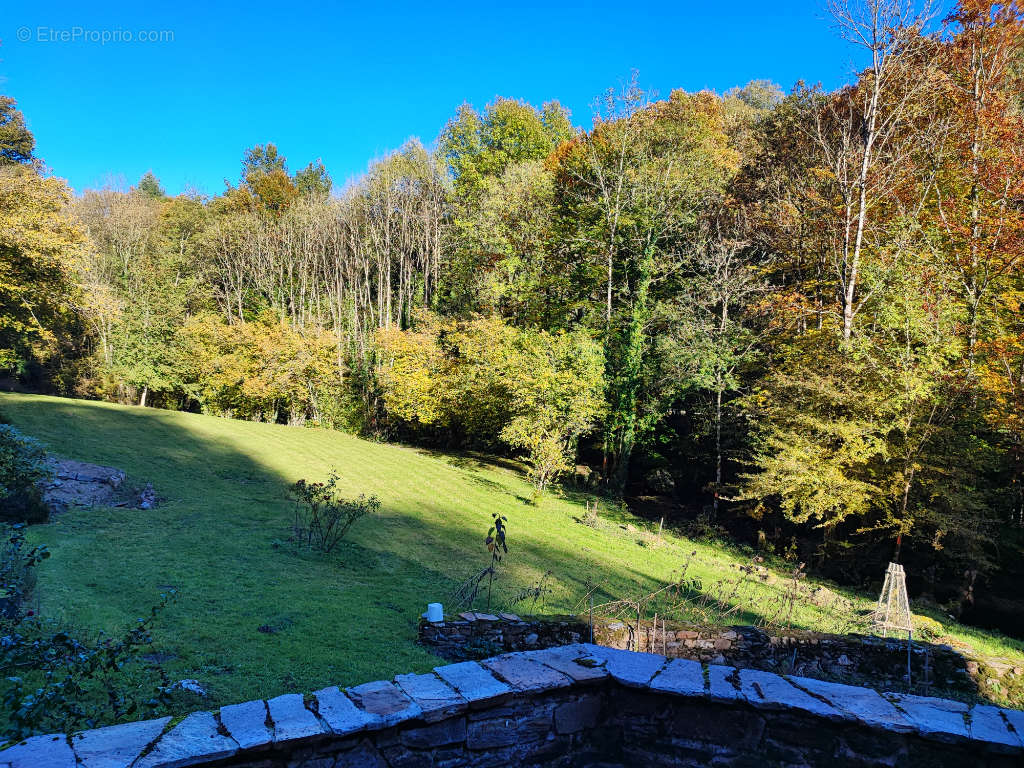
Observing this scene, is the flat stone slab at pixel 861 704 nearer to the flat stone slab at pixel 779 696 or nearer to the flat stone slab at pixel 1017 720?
the flat stone slab at pixel 779 696

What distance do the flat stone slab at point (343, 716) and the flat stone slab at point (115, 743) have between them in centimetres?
68

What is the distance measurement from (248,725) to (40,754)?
0.76 metres

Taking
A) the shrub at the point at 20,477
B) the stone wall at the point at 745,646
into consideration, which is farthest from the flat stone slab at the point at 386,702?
the shrub at the point at 20,477

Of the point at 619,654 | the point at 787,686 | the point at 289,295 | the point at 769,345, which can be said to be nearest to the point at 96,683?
the point at 619,654

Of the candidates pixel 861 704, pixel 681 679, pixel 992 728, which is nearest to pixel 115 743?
pixel 681 679

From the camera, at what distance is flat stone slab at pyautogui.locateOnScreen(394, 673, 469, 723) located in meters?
2.75

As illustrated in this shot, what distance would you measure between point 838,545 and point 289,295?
36359 millimetres

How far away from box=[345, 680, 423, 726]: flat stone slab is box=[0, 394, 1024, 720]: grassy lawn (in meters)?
2.15

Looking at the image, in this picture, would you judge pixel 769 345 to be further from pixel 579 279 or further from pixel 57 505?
pixel 57 505

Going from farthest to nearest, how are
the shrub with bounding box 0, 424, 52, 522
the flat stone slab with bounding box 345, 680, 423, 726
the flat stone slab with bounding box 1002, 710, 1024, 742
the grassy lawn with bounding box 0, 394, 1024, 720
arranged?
the shrub with bounding box 0, 424, 52, 522 → the grassy lawn with bounding box 0, 394, 1024, 720 → the flat stone slab with bounding box 1002, 710, 1024, 742 → the flat stone slab with bounding box 345, 680, 423, 726

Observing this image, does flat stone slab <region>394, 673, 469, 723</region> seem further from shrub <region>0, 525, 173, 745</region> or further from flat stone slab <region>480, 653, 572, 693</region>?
shrub <region>0, 525, 173, 745</region>

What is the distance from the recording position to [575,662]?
10.9 feet

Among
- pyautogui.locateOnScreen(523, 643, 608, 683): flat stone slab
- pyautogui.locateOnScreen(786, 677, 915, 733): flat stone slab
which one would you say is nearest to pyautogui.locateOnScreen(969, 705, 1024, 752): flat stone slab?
pyautogui.locateOnScreen(786, 677, 915, 733): flat stone slab

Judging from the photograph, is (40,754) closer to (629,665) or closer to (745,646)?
(629,665)
